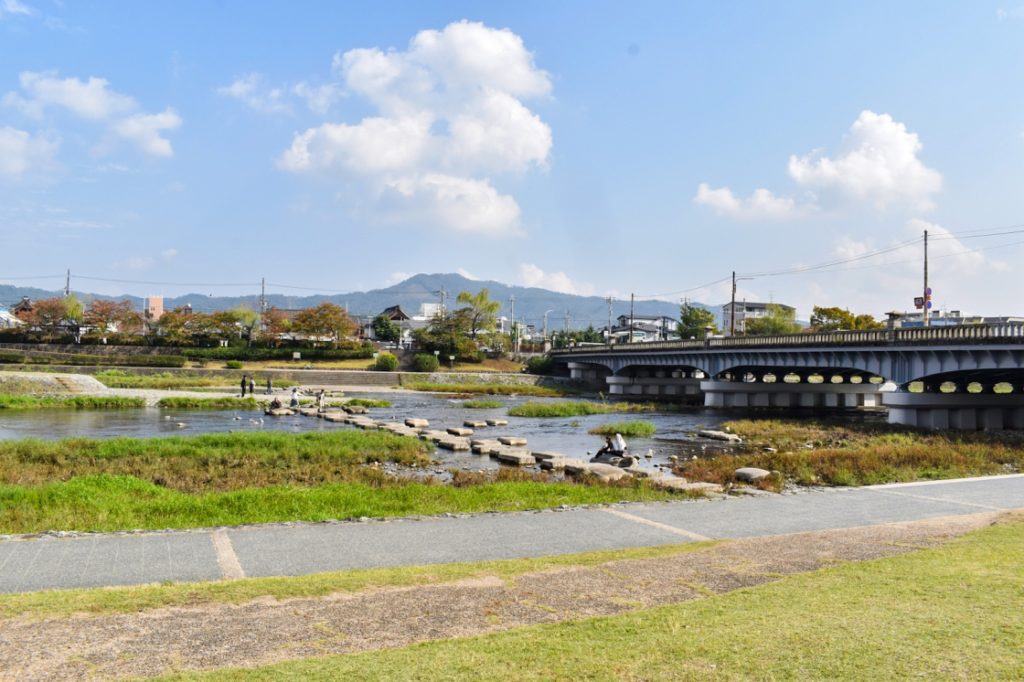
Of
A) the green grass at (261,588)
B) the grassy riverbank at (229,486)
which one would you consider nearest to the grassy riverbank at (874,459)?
the grassy riverbank at (229,486)

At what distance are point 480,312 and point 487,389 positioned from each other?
34362mm

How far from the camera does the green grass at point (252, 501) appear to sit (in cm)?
1593

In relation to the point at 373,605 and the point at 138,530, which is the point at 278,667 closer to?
the point at 373,605

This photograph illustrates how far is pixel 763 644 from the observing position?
8047mm

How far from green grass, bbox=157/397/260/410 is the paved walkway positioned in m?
43.4

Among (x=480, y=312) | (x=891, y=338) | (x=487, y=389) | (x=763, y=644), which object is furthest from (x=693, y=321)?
(x=763, y=644)

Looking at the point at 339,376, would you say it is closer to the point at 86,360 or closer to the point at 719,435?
the point at 86,360

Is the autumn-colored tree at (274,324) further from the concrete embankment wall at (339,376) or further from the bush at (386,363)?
the concrete embankment wall at (339,376)

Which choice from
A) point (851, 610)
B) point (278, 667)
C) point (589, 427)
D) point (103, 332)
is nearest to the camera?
point (278, 667)

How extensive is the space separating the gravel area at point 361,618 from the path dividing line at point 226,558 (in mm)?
1975

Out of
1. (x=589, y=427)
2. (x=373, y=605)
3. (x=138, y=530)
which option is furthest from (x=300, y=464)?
(x=589, y=427)

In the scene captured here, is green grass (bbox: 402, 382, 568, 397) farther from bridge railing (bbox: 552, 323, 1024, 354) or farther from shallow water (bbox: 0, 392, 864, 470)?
shallow water (bbox: 0, 392, 864, 470)

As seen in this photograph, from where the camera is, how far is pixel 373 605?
9.88 m

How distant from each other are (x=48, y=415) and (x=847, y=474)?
44.2 m
